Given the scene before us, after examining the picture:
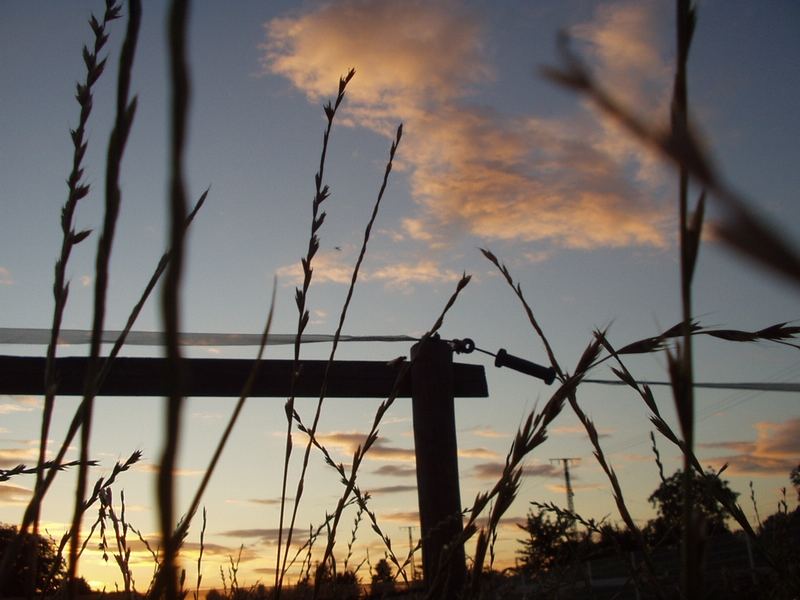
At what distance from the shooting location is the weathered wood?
3211 mm

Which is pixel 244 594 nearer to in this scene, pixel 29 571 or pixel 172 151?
pixel 29 571

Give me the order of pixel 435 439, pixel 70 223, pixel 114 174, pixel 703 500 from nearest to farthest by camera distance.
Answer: pixel 114 174
pixel 70 223
pixel 703 500
pixel 435 439

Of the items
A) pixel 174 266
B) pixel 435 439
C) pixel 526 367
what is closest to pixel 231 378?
pixel 435 439

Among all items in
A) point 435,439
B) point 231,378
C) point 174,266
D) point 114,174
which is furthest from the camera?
point 231,378

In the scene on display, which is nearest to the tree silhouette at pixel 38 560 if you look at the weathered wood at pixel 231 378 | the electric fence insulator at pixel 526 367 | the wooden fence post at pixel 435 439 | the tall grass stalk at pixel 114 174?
the tall grass stalk at pixel 114 174

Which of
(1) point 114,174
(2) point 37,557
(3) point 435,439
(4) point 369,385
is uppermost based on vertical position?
(4) point 369,385

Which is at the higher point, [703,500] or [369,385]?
[369,385]

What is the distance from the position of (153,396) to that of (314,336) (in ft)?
2.65

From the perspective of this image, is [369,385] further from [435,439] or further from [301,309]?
[301,309]

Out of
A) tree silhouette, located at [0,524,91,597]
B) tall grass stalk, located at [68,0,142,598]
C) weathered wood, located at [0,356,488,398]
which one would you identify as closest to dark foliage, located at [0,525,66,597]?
tree silhouette, located at [0,524,91,597]

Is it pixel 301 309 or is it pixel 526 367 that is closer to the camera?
pixel 301 309

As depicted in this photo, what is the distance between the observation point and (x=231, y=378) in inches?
138

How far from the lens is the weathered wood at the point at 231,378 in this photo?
3211 millimetres

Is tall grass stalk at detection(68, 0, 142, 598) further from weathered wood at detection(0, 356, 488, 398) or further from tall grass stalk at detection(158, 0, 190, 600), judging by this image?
weathered wood at detection(0, 356, 488, 398)
